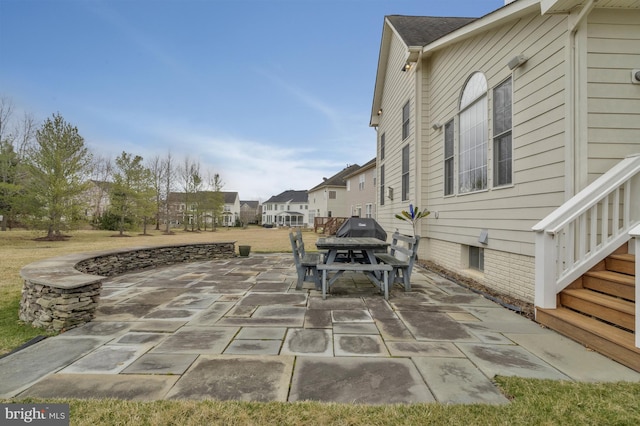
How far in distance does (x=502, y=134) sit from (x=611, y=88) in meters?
1.42

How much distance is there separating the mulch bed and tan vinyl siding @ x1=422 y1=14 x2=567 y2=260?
2.49 ft

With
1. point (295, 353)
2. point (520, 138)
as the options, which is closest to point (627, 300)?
point (520, 138)

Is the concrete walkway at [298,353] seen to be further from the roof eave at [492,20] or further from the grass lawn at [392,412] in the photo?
the roof eave at [492,20]

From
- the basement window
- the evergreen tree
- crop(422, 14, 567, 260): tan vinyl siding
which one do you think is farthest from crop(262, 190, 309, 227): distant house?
crop(422, 14, 567, 260): tan vinyl siding

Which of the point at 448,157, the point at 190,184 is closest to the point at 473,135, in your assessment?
the point at 448,157

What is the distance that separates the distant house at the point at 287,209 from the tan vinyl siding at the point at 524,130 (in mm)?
42710

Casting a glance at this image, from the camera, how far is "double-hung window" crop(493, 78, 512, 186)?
4703mm

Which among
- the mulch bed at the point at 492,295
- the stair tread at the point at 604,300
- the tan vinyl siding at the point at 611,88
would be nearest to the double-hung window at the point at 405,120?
the mulch bed at the point at 492,295

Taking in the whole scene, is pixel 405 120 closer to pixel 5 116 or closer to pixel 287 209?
pixel 5 116

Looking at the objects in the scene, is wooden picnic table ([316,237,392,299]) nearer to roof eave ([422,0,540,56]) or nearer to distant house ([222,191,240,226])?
roof eave ([422,0,540,56])

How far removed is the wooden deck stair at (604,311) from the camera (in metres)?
2.43

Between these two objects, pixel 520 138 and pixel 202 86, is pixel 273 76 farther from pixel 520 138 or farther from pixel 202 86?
pixel 520 138

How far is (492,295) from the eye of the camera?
4.58m

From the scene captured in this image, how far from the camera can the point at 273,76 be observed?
62.0 ft
